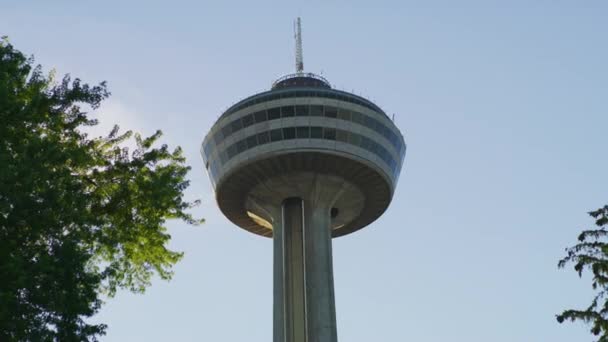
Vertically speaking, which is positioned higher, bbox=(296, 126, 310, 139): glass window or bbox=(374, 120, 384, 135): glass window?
bbox=(374, 120, 384, 135): glass window

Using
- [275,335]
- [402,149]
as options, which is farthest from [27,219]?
[402,149]

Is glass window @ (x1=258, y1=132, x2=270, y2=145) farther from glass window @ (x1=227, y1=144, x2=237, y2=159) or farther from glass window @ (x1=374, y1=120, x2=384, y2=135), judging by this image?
glass window @ (x1=374, y1=120, x2=384, y2=135)

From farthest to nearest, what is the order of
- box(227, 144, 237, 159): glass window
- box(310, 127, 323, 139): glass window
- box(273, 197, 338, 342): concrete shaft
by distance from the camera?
box(227, 144, 237, 159): glass window, box(310, 127, 323, 139): glass window, box(273, 197, 338, 342): concrete shaft

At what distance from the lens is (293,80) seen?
3110 inches

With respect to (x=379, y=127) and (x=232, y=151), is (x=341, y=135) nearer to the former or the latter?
(x=379, y=127)

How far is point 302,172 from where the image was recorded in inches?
2712

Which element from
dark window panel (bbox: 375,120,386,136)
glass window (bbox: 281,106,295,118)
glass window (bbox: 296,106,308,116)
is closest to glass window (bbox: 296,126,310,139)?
glass window (bbox: 296,106,308,116)

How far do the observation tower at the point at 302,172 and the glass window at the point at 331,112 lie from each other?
10 cm

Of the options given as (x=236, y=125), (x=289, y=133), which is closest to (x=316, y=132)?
(x=289, y=133)

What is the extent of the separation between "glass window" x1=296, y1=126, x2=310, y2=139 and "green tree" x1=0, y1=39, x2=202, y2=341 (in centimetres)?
3877

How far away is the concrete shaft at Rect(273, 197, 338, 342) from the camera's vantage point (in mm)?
64500

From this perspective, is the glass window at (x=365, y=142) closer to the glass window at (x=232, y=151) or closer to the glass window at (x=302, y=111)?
the glass window at (x=302, y=111)

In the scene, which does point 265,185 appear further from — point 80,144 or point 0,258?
point 0,258

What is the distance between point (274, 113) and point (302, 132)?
3664 millimetres
